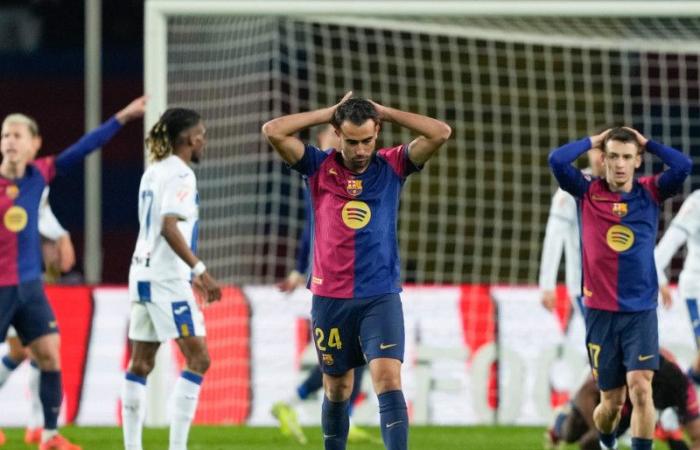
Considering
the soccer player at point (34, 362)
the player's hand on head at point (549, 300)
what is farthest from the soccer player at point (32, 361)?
the player's hand on head at point (549, 300)

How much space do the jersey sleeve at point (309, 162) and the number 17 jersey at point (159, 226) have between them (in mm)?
977

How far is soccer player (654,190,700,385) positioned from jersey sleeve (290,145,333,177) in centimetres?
327

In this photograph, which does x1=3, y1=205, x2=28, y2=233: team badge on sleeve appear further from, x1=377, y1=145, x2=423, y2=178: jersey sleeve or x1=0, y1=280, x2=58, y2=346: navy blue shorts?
x1=377, y1=145, x2=423, y2=178: jersey sleeve

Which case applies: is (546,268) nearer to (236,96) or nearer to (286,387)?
(286,387)

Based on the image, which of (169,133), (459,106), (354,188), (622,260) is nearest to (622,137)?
(622,260)

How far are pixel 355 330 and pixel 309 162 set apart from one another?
870 mm

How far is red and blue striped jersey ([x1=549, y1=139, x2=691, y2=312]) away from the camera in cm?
885

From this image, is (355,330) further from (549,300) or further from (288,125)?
(549,300)

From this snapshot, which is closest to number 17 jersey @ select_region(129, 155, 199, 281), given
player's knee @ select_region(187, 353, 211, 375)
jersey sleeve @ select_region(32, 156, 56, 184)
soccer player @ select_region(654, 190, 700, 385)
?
player's knee @ select_region(187, 353, 211, 375)

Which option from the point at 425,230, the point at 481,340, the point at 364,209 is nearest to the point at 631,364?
the point at 364,209

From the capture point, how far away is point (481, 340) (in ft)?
42.5

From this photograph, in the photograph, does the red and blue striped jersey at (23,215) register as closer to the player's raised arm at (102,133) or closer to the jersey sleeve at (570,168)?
the player's raised arm at (102,133)

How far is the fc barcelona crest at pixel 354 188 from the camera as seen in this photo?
26.2ft

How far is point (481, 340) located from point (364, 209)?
17.0 ft
